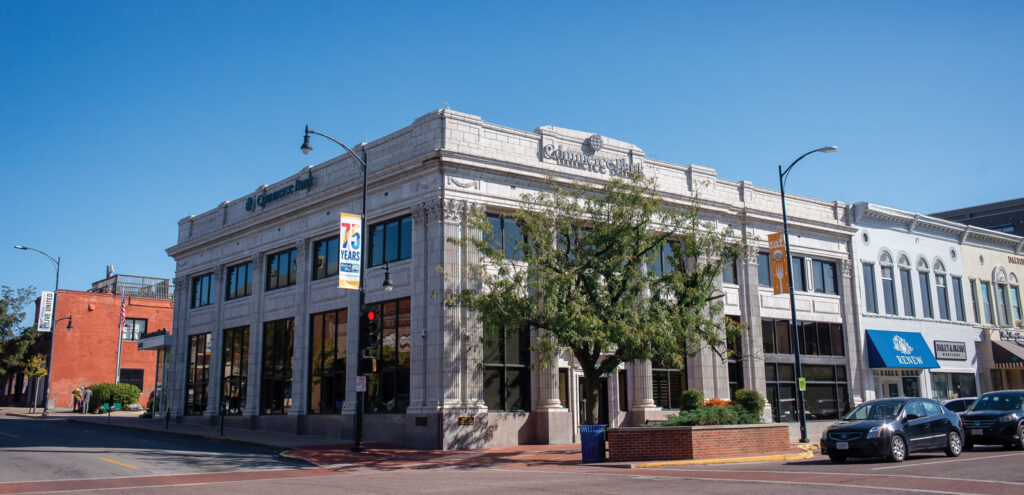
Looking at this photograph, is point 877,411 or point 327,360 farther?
point 327,360

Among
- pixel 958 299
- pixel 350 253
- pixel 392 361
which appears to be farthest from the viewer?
pixel 958 299

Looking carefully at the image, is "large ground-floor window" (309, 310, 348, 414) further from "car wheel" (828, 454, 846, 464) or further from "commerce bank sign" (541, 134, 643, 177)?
"car wheel" (828, 454, 846, 464)

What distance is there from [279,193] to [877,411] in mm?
26544

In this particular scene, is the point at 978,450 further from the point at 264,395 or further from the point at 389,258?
the point at 264,395

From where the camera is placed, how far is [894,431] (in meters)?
18.9

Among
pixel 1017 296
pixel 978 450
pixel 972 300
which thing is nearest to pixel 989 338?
pixel 972 300

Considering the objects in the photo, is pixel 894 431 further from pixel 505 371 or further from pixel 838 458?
pixel 505 371

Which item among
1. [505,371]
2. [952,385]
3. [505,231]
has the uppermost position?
[505,231]

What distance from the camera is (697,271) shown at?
2439cm

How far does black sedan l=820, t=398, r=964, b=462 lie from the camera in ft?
61.3

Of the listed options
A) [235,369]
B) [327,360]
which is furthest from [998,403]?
[235,369]

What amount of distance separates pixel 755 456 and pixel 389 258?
1515 centimetres

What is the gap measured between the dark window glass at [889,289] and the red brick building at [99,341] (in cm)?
5080

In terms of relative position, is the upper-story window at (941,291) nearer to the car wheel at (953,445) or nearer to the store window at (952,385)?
the store window at (952,385)
